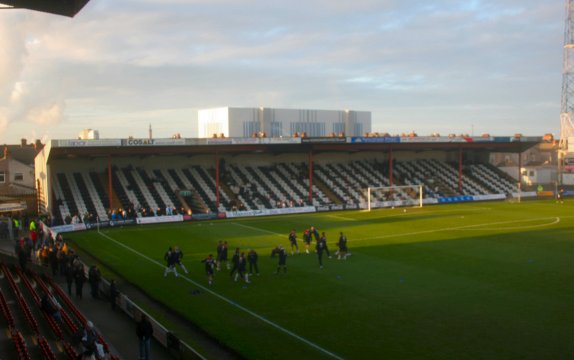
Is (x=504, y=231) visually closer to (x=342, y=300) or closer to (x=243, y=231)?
(x=243, y=231)

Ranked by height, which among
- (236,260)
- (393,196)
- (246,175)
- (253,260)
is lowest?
(253,260)

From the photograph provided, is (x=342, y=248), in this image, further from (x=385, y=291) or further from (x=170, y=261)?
(x=170, y=261)

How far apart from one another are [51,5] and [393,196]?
4892 cm

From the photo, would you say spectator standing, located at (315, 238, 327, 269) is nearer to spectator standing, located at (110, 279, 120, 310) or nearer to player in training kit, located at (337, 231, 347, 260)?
player in training kit, located at (337, 231, 347, 260)

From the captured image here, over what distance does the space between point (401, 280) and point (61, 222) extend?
29.9 meters

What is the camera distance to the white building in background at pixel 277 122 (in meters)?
86.2

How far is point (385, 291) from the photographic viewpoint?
21.5 meters

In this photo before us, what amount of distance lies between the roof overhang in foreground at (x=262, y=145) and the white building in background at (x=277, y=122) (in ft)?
72.5

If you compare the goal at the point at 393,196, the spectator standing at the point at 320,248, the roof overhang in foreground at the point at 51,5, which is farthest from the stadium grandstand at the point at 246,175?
the roof overhang in foreground at the point at 51,5

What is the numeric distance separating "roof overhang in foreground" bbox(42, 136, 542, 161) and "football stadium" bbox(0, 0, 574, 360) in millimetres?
219

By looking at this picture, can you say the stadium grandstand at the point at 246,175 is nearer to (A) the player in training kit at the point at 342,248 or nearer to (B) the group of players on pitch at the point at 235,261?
(B) the group of players on pitch at the point at 235,261

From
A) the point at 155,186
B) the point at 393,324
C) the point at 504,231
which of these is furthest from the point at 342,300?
the point at 155,186

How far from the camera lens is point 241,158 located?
2410 inches

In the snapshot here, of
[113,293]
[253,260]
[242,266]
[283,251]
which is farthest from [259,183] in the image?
[113,293]
